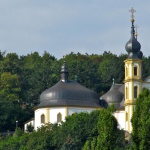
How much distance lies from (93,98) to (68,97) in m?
2.10

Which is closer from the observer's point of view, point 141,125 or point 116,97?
point 141,125

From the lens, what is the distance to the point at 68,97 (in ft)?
353

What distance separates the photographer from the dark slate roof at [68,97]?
10725cm

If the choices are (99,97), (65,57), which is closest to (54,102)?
(99,97)

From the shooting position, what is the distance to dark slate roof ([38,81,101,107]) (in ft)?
352

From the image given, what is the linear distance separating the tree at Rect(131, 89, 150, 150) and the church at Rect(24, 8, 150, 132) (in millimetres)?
33515

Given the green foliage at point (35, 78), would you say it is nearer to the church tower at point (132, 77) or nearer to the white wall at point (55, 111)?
the white wall at point (55, 111)

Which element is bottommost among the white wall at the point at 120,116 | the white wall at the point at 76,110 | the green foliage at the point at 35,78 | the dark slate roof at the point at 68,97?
the white wall at the point at 120,116

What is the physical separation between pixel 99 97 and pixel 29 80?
1516 cm

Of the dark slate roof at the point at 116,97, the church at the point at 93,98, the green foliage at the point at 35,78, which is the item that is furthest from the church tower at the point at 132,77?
the green foliage at the point at 35,78

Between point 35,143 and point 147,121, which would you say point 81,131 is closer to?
point 35,143

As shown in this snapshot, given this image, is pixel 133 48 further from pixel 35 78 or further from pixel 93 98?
pixel 35 78

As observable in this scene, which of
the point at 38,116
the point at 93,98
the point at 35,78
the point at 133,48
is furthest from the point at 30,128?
the point at 35,78

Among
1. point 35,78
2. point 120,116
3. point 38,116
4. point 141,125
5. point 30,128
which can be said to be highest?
point 35,78
